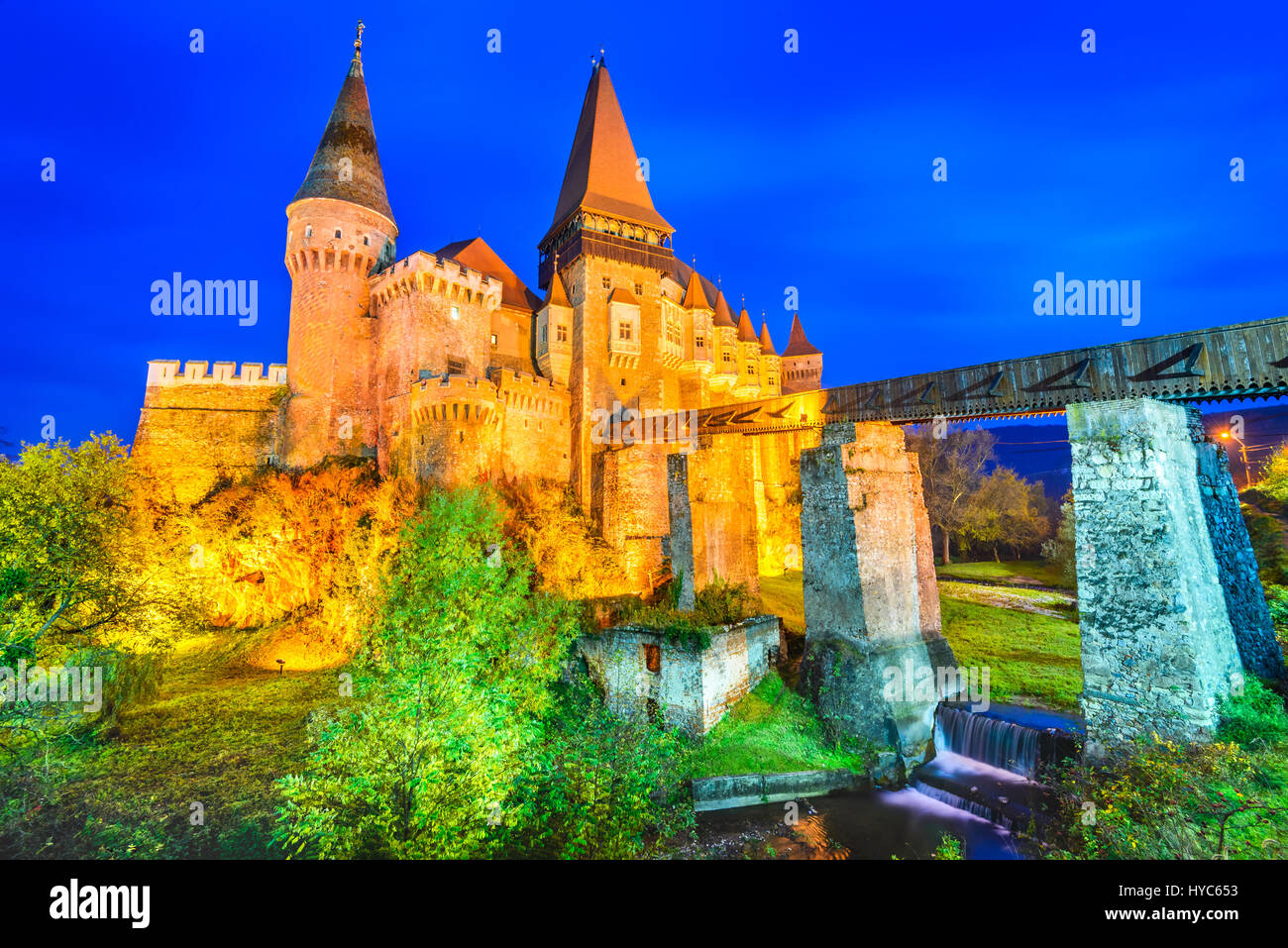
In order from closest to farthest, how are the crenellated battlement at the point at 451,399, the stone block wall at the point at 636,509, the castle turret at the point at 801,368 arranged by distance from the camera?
the crenellated battlement at the point at 451,399 → the stone block wall at the point at 636,509 → the castle turret at the point at 801,368

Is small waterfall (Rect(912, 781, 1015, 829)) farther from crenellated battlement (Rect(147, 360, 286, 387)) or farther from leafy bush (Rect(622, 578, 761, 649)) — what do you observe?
crenellated battlement (Rect(147, 360, 286, 387))

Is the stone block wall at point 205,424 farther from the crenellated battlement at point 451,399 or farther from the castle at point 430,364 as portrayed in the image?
the crenellated battlement at point 451,399

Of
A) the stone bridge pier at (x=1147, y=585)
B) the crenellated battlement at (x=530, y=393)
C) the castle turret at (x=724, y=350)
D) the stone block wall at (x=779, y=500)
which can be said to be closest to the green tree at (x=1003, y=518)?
the stone block wall at (x=779, y=500)

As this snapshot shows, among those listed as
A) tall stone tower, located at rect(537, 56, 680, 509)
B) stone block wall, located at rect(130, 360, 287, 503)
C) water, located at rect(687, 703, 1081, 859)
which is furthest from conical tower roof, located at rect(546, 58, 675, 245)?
water, located at rect(687, 703, 1081, 859)

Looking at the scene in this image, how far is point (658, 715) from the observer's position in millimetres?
16750

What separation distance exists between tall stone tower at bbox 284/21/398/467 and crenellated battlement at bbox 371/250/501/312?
6.44ft

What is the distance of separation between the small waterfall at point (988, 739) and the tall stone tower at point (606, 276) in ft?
71.9

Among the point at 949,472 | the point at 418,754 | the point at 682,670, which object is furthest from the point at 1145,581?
the point at 949,472

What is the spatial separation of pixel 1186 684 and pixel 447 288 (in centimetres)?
3254

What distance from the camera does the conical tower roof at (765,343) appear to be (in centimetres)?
4768

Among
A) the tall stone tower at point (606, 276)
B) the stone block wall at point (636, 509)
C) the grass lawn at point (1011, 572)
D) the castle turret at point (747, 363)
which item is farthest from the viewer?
the castle turret at point (747, 363)

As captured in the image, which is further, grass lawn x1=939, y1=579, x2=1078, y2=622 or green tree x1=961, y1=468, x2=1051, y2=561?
green tree x1=961, y1=468, x2=1051, y2=561

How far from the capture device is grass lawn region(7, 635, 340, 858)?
11523 mm

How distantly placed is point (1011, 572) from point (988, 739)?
2677 centimetres
